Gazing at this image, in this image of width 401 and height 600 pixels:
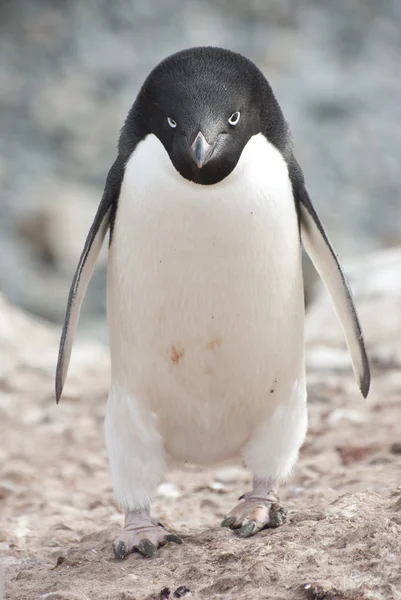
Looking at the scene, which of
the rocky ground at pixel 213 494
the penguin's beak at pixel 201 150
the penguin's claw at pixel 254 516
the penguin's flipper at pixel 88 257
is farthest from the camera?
the penguin's flipper at pixel 88 257

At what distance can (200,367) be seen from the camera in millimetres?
3053

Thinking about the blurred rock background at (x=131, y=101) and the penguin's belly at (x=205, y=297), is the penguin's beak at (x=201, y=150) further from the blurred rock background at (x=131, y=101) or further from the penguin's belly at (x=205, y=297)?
the blurred rock background at (x=131, y=101)

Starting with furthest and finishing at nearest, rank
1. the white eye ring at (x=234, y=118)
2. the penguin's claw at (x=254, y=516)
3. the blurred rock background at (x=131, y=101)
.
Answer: the blurred rock background at (x=131, y=101), the penguin's claw at (x=254, y=516), the white eye ring at (x=234, y=118)

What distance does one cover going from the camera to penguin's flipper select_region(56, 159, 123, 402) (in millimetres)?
3162

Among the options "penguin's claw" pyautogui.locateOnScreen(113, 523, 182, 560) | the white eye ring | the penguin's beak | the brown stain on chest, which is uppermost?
the white eye ring

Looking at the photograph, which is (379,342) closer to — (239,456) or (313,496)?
(313,496)

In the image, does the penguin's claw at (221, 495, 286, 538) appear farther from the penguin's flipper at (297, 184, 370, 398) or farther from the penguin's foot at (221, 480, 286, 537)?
the penguin's flipper at (297, 184, 370, 398)

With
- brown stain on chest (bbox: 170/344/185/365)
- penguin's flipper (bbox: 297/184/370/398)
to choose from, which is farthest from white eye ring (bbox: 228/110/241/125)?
brown stain on chest (bbox: 170/344/185/365)

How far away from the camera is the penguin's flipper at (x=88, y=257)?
3162mm

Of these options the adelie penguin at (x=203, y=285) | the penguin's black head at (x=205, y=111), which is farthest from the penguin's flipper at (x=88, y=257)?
the penguin's black head at (x=205, y=111)

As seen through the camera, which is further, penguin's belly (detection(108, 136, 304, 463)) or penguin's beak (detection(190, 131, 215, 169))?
penguin's belly (detection(108, 136, 304, 463))

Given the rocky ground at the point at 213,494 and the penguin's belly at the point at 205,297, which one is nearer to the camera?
the rocky ground at the point at 213,494

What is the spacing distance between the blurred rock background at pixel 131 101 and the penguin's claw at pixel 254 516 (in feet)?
17.7

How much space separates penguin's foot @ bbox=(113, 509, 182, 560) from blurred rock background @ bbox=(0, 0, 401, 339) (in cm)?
538
